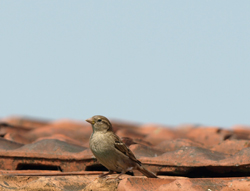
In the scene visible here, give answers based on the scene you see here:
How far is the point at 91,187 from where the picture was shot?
3.45 metres

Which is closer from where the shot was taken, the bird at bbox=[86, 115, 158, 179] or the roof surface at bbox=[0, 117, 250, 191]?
the roof surface at bbox=[0, 117, 250, 191]

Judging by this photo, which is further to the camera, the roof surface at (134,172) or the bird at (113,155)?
the bird at (113,155)

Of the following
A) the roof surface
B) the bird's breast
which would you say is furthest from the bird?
the roof surface

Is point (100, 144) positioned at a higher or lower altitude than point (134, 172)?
higher

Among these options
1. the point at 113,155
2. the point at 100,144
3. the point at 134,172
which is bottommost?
the point at 134,172

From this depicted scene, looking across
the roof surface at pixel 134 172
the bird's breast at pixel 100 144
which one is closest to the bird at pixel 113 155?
the bird's breast at pixel 100 144

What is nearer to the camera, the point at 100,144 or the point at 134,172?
the point at 100,144

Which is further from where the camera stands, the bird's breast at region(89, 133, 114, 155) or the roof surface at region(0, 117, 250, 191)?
the bird's breast at region(89, 133, 114, 155)

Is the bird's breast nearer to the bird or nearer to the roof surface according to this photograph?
the bird

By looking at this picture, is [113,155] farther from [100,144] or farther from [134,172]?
[134,172]

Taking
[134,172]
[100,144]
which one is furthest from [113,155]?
[134,172]

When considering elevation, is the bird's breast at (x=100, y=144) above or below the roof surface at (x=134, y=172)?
above

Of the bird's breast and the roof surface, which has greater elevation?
the bird's breast

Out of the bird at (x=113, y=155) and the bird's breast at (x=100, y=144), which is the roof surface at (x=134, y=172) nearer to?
the bird at (x=113, y=155)
